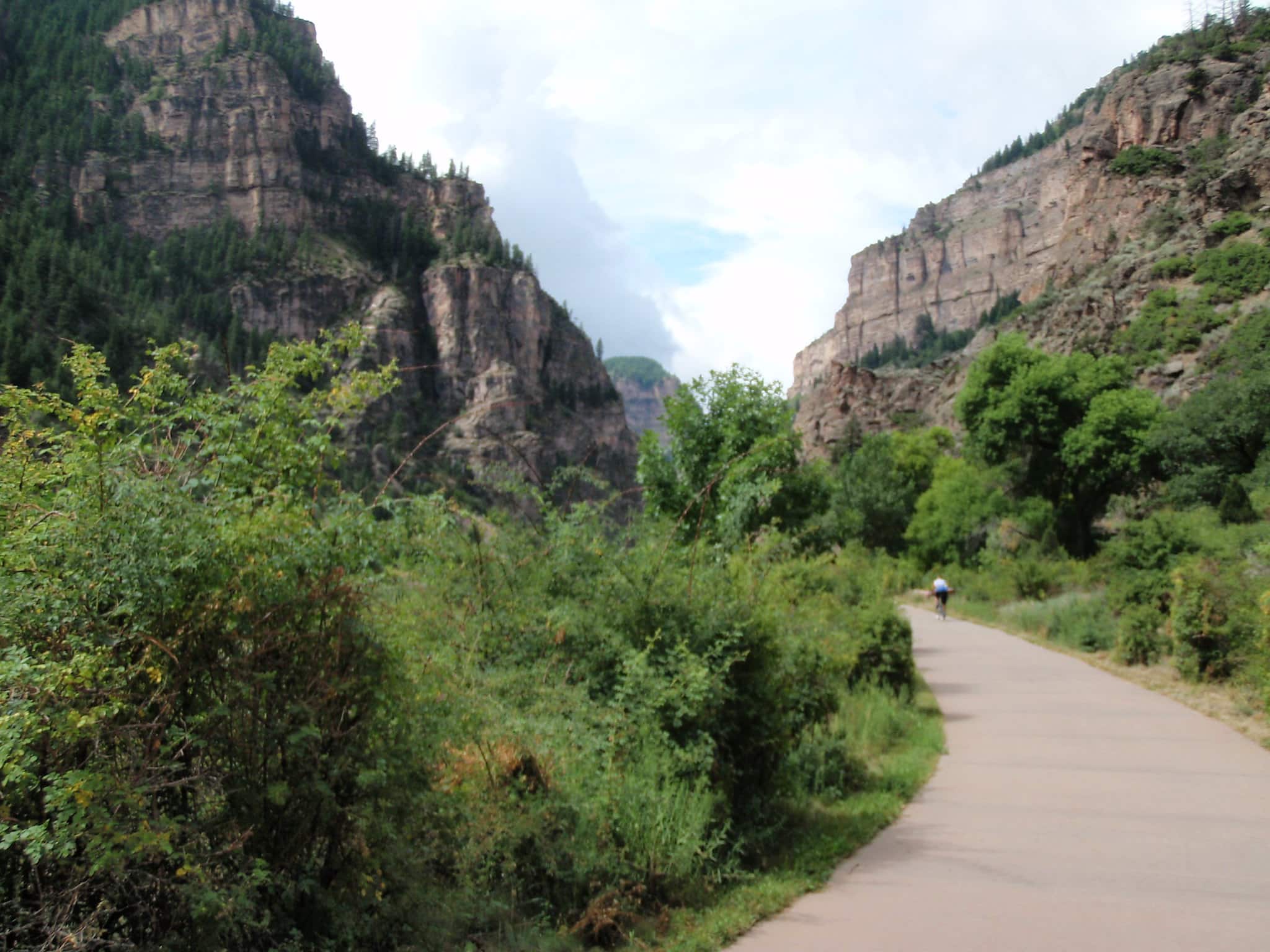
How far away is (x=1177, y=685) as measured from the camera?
13727mm

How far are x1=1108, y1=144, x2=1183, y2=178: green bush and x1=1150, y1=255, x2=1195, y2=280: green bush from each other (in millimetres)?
17791

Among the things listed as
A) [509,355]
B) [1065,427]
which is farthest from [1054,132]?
[1065,427]

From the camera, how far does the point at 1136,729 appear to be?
11.1 metres

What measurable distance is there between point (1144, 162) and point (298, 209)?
10884 cm

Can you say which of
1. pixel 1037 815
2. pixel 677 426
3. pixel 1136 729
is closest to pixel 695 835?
pixel 1037 815

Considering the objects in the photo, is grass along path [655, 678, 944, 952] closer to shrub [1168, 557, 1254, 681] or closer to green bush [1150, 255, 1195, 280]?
shrub [1168, 557, 1254, 681]

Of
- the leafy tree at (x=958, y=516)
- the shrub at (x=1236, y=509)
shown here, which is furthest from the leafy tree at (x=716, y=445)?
the leafy tree at (x=958, y=516)

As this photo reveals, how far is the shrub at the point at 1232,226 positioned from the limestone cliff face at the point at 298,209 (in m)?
79.0

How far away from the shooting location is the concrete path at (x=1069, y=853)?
16.5 feet

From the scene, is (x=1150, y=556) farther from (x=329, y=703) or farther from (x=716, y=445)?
(x=329, y=703)

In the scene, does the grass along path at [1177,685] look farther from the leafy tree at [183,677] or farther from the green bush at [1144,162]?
the green bush at [1144,162]

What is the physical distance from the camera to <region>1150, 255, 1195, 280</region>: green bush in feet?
156

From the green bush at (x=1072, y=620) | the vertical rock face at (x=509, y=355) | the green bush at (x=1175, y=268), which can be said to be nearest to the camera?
the green bush at (x=1072, y=620)

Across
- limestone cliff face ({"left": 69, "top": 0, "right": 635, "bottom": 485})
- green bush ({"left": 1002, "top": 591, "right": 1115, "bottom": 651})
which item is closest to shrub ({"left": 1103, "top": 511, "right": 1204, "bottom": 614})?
green bush ({"left": 1002, "top": 591, "right": 1115, "bottom": 651})
